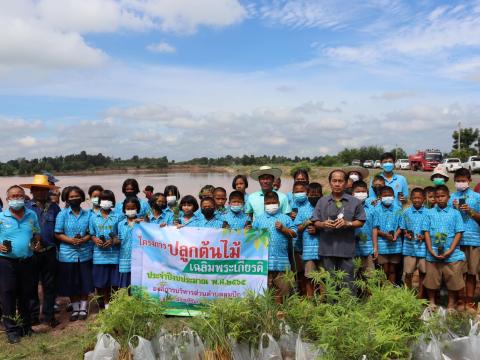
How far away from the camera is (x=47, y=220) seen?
5281 mm

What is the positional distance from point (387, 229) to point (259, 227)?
163cm

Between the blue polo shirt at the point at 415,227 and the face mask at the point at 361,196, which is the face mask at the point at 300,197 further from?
the blue polo shirt at the point at 415,227

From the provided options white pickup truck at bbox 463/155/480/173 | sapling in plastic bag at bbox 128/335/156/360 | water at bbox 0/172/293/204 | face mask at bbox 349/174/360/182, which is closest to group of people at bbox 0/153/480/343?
face mask at bbox 349/174/360/182

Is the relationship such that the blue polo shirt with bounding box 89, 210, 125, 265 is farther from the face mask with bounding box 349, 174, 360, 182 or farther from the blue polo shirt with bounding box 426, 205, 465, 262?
the blue polo shirt with bounding box 426, 205, 465, 262

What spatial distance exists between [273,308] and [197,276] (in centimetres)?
160

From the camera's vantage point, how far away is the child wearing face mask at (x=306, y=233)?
15.5 feet

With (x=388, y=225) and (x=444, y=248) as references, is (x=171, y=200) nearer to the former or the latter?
(x=388, y=225)

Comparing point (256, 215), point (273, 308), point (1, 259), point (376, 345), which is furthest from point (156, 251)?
point (376, 345)

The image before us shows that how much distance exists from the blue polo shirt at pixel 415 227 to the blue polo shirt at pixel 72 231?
3.86m

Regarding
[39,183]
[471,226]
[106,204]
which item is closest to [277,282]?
[106,204]

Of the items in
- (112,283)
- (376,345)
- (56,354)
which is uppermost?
(376,345)

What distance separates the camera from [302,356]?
9.87ft

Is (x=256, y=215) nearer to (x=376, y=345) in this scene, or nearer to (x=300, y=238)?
(x=300, y=238)

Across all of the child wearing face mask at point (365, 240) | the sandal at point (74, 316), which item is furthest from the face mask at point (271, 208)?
the sandal at point (74, 316)
